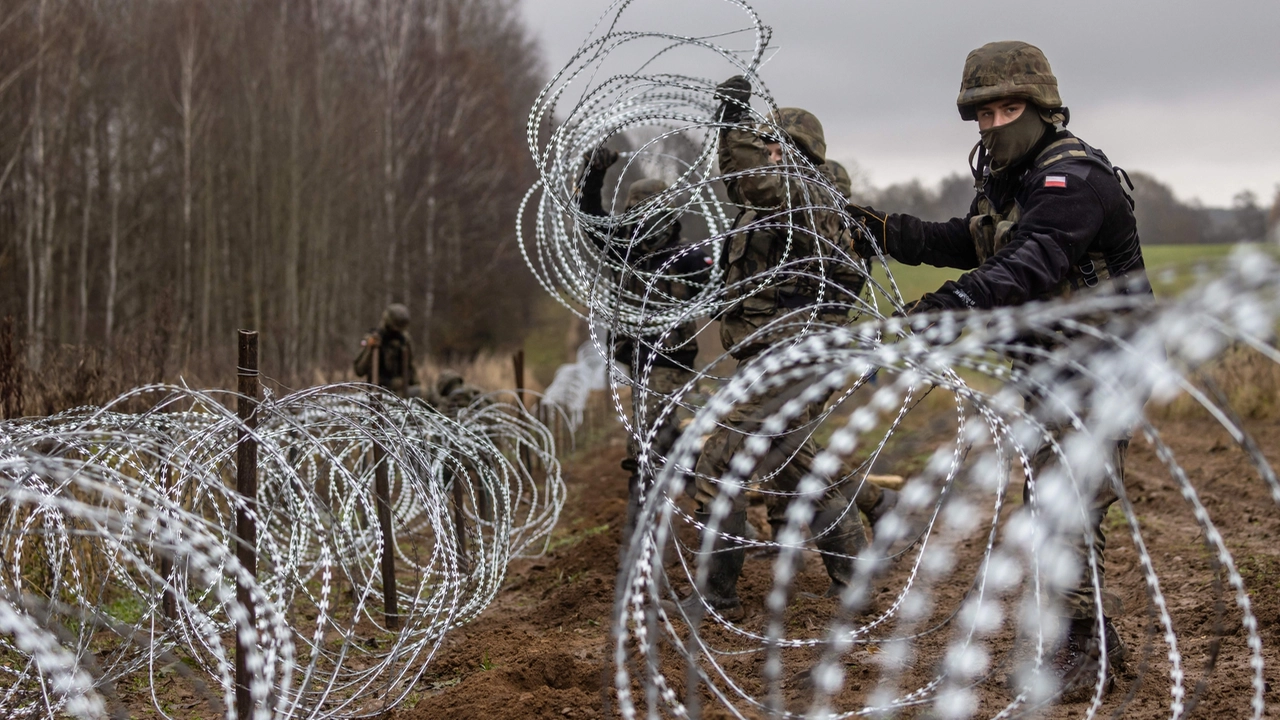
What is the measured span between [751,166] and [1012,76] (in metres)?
1.56

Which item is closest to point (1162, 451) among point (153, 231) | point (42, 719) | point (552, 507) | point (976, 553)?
point (42, 719)

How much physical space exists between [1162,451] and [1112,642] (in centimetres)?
173

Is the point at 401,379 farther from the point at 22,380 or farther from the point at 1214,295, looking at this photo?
the point at 1214,295

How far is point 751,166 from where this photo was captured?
530cm

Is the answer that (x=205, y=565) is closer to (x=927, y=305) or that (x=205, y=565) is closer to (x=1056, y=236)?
(x=927, y=305)

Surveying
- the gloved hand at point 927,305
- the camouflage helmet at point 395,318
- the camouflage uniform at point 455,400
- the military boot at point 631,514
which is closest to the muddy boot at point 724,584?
the military boot at point 631,514

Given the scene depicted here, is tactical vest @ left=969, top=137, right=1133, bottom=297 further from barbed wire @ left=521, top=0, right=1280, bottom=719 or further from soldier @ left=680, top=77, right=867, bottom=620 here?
soldier @ left=680, top=77, right=867, bottom=620

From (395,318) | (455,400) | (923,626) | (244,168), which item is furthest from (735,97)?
(244,168)

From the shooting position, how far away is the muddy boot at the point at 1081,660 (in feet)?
12.4

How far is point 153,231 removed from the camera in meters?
21.3

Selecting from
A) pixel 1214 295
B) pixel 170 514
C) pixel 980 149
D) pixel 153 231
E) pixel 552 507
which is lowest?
pixel 552 507

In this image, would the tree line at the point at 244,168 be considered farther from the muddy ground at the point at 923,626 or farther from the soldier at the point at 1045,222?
the soldier at the point at 1045,222

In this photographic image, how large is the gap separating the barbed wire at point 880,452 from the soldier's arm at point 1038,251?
0.49ft

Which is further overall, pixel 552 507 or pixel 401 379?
pixel 401 379
